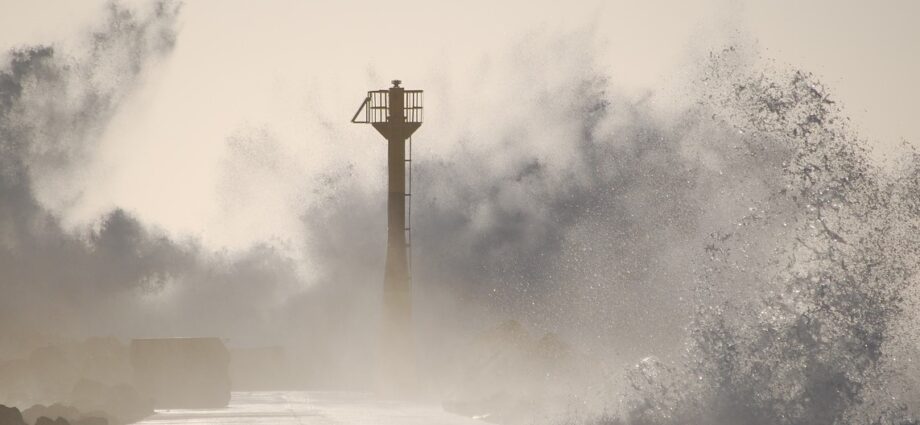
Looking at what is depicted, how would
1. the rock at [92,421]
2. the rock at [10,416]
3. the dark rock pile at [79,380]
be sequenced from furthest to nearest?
the dark rock pile at [79,380]
the rock at [92,421]
the rock at [10,416]

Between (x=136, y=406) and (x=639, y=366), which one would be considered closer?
(x=639, y=366)

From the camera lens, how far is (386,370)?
92312 mm

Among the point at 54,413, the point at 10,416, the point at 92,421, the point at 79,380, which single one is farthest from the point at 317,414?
the point at 10,416

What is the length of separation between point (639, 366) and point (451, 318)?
60441 mm

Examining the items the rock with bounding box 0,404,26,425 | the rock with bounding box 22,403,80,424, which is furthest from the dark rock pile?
the rock with bounding box 0,404,26,425

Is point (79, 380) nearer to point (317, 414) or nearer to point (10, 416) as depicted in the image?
point (317, 414)

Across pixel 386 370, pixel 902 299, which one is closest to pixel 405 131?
pixel 386 370

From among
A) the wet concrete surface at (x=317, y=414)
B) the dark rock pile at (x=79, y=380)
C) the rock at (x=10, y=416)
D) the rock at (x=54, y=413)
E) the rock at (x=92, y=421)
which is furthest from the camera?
the dark rock pile at (x=79, y=380)

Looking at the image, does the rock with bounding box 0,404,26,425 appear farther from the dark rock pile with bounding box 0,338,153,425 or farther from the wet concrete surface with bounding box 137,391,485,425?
the dark rock pile with bounding box 0,338,153,425

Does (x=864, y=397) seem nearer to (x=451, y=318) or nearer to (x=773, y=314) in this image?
(x=773, y=314)

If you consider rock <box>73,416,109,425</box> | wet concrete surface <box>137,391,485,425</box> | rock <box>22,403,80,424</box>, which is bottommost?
rock <box>73,416,109,425</box>

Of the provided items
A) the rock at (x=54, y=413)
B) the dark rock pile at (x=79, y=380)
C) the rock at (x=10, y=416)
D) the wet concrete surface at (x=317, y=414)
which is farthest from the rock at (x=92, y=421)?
the rock at (x=10, y=416)

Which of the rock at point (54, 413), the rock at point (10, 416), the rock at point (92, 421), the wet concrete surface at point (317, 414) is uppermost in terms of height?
the wet concrete surface at point (317, 414)

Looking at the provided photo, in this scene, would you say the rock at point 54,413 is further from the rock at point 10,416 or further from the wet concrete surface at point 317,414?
the rock at point 10,416
